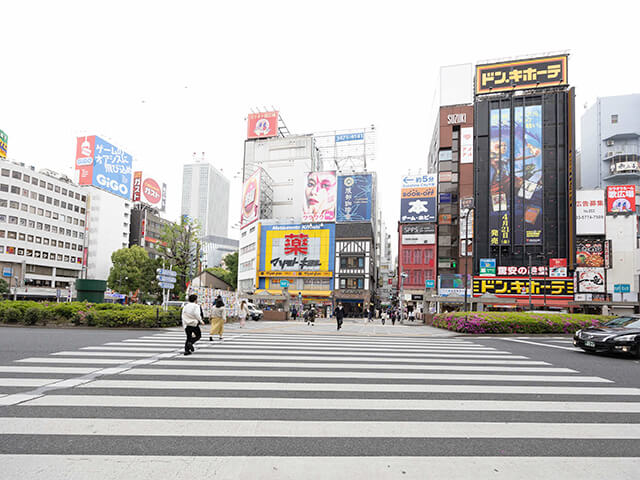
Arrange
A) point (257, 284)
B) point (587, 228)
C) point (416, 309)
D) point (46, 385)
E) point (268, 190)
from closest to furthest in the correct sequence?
point (46, 385), point (587, 228), point (416, 309), point (257, 284), point (268, 190)

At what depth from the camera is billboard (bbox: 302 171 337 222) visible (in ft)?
206

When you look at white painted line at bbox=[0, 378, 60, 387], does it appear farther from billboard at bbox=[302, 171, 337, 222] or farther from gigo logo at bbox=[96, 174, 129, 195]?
gigo logo at bbox=[96, 174, 129, 195]

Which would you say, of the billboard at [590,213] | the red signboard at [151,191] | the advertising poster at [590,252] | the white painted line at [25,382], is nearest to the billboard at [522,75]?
the billboard at [590,213]

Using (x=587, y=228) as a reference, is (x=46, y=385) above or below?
below

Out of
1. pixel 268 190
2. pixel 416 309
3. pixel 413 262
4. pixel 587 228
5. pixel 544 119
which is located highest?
pixel 544 119

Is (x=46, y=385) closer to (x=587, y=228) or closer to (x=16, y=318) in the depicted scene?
(x=16, y=318)

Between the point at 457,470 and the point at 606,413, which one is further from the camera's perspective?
the point at 606,413

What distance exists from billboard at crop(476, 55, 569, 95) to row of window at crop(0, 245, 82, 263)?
234 feet

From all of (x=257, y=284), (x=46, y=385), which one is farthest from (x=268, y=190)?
(x=46, y=385)

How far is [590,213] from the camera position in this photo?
54750 mm

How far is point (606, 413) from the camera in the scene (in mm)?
5602

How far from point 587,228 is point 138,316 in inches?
2257

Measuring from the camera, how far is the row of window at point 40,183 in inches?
2315

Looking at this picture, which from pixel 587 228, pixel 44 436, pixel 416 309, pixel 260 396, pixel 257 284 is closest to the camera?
pixel 44 436
